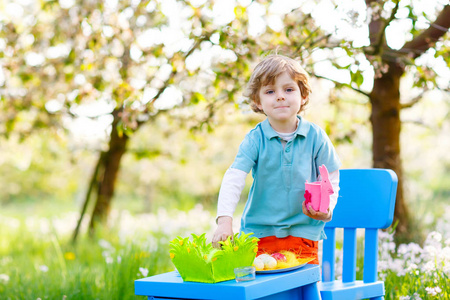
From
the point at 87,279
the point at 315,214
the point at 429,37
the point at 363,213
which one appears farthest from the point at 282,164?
the point at 429,37

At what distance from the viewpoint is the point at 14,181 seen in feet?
64.0

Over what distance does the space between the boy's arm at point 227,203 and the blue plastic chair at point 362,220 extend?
74 centimetres

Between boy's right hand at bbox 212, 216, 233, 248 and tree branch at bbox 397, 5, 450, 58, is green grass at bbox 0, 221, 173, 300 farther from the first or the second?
tree branch at bbox 397, 5, 450, 58

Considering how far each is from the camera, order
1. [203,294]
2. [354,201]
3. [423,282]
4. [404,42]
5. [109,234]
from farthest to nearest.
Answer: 1. [109,234]
2. [404,42]
3. [423,282]
4. [354,201]
5. [203,294]

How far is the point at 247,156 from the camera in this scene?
8.12ft

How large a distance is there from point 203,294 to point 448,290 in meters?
1.67

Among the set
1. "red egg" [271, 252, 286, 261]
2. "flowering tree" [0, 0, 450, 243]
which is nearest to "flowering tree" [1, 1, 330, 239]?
"flowering tree" [0, 0, 450, 243]

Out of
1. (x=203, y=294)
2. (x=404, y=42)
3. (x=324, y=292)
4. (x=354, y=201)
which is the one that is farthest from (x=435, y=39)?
(x=203, y=294)

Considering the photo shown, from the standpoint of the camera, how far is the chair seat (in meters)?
2.61

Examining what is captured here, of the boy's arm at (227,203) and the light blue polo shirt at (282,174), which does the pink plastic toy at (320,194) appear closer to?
the light blue polo shirt at (282,174)

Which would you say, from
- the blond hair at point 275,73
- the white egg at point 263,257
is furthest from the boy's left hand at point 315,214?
the blond hair at point 275,73

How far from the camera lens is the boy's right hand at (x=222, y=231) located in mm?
2264

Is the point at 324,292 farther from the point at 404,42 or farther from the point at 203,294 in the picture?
the point at 404,42

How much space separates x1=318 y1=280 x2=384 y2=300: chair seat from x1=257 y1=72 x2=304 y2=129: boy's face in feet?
2.87
